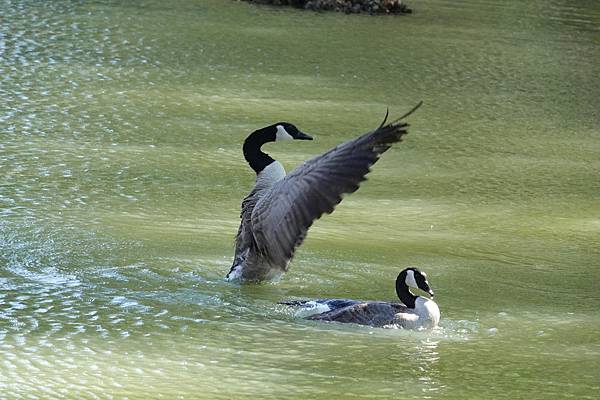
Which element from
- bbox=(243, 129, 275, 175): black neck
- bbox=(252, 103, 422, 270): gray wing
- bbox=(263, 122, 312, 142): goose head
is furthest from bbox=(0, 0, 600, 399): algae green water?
bbox=(263, 122, 312, 142): goose head

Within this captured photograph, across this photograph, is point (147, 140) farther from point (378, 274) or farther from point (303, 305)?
point (303, 305)

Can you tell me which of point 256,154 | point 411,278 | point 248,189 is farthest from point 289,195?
point 248,189

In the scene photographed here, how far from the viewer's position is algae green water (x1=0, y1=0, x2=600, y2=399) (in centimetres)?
574

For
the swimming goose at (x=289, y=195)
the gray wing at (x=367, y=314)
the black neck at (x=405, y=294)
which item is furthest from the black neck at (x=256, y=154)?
the gray wing at (x=367, y=314)

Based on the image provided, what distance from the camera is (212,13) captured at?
55.4 feet

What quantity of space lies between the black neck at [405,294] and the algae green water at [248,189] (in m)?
0.15

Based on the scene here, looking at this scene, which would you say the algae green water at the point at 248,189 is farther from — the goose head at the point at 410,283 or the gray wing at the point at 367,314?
the goose head at the point at 410,283

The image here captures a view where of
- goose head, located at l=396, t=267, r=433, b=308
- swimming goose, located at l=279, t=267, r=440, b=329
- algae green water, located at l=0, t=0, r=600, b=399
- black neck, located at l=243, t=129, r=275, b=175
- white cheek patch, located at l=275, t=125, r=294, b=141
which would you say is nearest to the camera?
algae green water, located at l=0, t=0, r=600, b=399

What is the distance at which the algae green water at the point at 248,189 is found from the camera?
574 cm

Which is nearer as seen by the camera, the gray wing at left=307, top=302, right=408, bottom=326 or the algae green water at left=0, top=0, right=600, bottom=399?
the algae green water at left=0, top=0, right=600, bottom=399

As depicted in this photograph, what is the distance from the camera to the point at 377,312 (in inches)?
248

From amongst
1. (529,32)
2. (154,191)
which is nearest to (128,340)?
(154,191)

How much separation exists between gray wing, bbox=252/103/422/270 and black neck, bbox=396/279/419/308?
0.51 meters

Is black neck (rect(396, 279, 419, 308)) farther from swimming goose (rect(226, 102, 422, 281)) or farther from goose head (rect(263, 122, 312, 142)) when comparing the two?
goose head (rect(263, 122, 312, 142))
